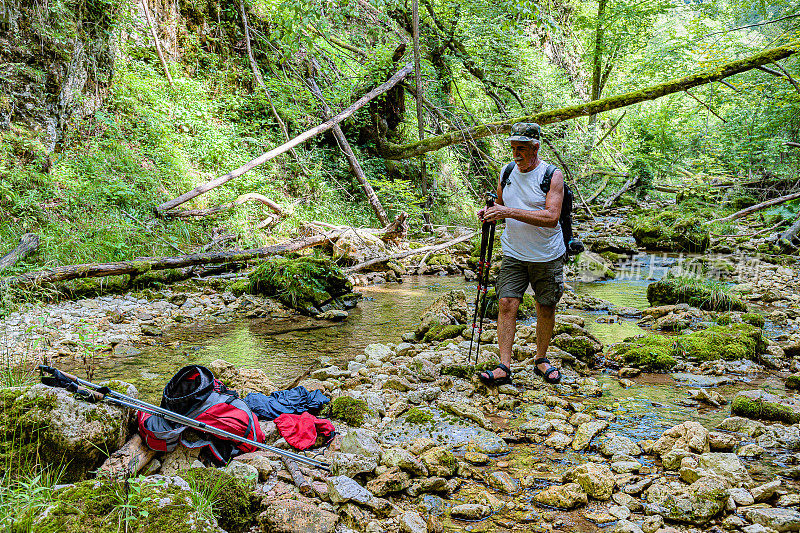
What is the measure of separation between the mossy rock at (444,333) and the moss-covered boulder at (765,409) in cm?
294

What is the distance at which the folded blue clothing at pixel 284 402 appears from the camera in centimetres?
329

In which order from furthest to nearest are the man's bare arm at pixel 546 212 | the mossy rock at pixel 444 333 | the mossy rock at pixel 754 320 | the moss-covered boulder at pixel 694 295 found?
1. the moss-covered boulder at pixel 694 295
2. the mossy rock at pixel 754 320
3. the mossy rock at pixel 444 333
4. the man's bare arm at pixel 546 212

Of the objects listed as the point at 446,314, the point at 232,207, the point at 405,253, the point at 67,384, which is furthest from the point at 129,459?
the point at 405,253

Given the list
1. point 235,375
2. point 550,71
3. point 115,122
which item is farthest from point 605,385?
point 550,71

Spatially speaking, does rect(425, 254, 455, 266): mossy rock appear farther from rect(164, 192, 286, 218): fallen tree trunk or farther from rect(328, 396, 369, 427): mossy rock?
rect(328, 396, 369, 427): mossy rock

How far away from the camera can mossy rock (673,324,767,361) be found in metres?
4.89

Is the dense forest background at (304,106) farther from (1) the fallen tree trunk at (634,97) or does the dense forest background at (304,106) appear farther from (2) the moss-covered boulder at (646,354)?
(2) the moss-covered boulder at (646,354)

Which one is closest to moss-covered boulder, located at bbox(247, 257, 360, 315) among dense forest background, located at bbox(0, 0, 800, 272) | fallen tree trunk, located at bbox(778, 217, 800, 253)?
dense forest background, located at bbox(0, 0, 800, 272)

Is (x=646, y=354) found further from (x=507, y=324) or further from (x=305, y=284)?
(x=305, y=284)

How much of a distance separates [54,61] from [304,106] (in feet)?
20.2

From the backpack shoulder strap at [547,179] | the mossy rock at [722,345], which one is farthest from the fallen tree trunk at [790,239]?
the backpack shoulder strap at [547,179]

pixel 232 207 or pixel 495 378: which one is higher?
pixel 232 207

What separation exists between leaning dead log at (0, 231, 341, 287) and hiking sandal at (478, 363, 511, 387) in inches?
226

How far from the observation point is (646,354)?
4.82m
